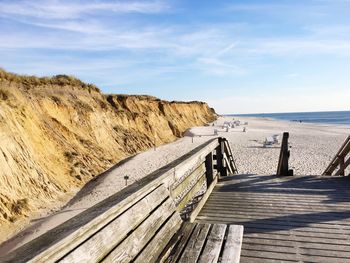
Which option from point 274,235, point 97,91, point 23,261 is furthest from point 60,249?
point 97,91

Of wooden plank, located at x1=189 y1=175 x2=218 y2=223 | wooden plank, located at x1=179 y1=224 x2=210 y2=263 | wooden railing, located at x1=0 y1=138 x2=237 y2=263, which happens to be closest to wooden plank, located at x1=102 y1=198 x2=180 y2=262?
wooden railing, located at x1=0 y1=138 x2=237 y2=263

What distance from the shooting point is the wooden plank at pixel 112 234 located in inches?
60.7

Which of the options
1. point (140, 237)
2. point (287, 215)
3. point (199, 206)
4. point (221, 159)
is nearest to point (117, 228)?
point (140, 237)

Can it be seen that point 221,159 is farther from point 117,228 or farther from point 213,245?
point 117,228

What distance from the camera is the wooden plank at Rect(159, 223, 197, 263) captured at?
8.19 feet

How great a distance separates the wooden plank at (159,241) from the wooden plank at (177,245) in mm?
36

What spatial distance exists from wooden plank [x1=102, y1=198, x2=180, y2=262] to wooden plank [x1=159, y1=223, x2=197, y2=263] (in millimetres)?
108

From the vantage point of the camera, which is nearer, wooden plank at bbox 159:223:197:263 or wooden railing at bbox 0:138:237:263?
wooden railing at bbox 0:138:237:263

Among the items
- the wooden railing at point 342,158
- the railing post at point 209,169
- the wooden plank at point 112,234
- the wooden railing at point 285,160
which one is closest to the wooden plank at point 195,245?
the wooden plank at point 112,234

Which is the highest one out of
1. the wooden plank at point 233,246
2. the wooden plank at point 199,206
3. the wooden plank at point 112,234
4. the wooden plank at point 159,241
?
the wooden plank at point 112,234

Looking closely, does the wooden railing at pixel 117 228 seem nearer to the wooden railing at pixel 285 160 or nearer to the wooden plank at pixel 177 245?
the wooden plank at pixel 177 245

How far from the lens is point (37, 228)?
29.8 ft

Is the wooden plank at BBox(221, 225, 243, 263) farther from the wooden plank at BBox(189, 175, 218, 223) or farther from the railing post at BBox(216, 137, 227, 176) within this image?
the railing post at BBox(216, 137, 227, 176)

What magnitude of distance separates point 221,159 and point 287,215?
113 inches
